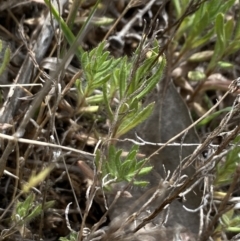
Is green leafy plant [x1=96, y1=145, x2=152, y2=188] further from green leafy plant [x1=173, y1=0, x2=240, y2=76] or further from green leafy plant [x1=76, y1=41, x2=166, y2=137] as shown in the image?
green leafy plant [x1=173, y1=0, x2=240, y2=76]

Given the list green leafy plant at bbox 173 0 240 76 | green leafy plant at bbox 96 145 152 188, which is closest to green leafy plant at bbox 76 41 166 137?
green leafy plant at bbox 96 145 152 188

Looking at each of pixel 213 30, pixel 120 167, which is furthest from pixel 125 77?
pixel 213 30

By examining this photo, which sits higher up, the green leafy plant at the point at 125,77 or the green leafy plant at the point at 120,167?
the green leafy plant at the point at 125,77

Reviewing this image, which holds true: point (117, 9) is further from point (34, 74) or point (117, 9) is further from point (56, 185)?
point (56, 185)

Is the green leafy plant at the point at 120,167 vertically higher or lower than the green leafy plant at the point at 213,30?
lower

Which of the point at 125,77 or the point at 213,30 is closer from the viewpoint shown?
the point at 125,77

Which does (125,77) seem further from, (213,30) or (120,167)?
(213,30)

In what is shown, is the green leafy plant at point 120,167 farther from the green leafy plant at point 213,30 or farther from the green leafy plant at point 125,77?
the green leafy plant at point 213,30

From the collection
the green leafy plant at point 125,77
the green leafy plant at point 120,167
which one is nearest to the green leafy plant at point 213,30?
the green leafy plant at point 125,77

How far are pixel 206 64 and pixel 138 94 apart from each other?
31.5 inches

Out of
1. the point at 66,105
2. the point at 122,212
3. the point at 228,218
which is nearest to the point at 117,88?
the point at 66,105

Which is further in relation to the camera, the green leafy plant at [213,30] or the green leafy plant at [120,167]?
the green leafy plant at [213,30]

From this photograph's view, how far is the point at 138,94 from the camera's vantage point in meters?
1.57

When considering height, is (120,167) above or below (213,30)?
below
